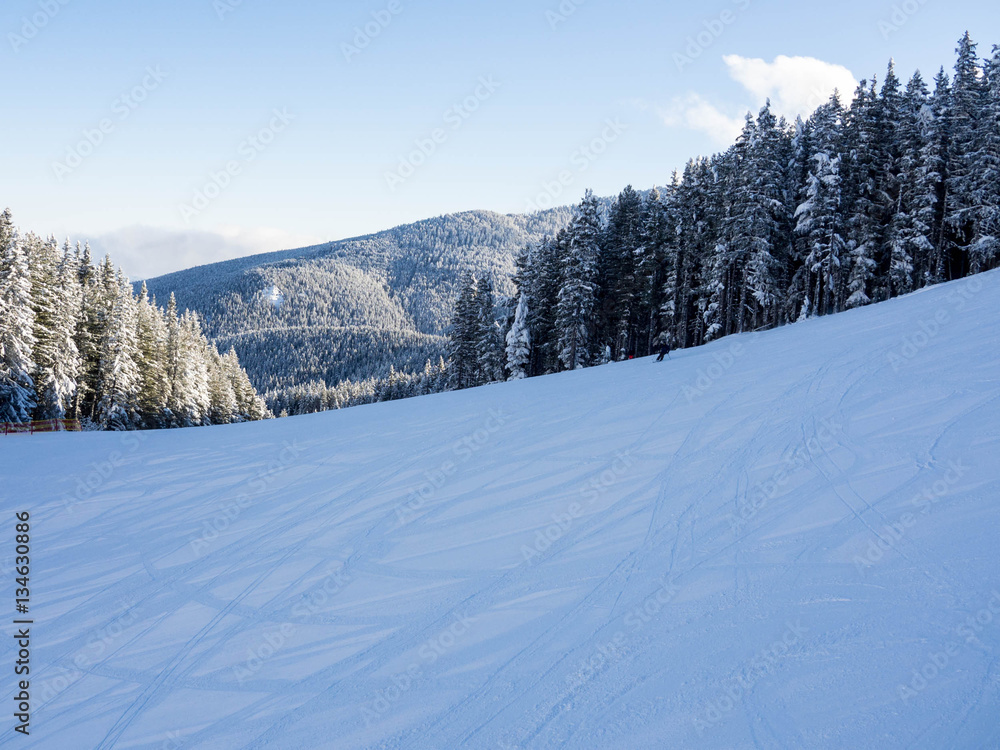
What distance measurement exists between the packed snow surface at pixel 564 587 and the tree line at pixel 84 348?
23.0m

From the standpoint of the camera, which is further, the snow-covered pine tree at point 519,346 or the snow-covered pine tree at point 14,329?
the snow-covered pine tree at point 519,346

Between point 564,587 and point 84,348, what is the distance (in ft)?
144

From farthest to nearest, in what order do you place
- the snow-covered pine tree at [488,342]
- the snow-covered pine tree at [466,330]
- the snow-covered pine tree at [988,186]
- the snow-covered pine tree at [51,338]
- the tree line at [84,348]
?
the snow-covered pine tree at [466,330], the snow-covered pine tree at [488,342], the snow-covered pine tree at [51,338], the snow-covered pine tree at [988,186], the tree line at [84,348]

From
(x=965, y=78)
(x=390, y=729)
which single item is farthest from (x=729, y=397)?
(x=965, y=78)

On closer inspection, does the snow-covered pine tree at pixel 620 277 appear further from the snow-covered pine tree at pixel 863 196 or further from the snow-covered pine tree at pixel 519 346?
the snow-covered pine tree at pixel 863 196

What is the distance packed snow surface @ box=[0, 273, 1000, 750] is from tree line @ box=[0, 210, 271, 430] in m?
23.0

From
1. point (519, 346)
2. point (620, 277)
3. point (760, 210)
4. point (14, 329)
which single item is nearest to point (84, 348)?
point (14, 329)

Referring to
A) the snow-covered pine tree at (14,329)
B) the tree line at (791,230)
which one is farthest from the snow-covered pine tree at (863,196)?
the snow-covered pine tree at (14,329)

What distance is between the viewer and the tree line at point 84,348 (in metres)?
31.0

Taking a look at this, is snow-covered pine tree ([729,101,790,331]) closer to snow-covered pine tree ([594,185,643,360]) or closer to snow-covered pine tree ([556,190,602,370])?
snow-covered pine tree ([594,185,643,360])

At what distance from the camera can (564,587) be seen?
23.9 feet

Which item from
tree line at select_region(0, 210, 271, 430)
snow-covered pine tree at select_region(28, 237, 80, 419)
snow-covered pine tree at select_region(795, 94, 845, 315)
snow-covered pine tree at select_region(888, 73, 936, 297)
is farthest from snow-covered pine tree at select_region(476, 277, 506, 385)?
snow-covered pine tree at select_region(28, 237, 80, 419)

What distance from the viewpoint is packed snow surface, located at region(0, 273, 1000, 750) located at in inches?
202

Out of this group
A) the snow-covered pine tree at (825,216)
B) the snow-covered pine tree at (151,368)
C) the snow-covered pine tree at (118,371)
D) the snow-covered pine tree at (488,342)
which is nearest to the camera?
the snow-covered pine tree at (825,216)
